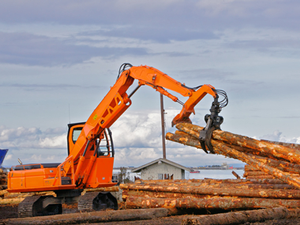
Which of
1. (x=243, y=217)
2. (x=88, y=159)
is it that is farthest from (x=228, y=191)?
(x=88, y=159)

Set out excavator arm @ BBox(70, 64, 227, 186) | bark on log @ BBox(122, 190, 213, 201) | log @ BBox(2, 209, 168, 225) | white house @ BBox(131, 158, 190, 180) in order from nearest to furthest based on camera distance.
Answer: log @ BBox(2, 209, 168, 225), bark on log @ BBox(122, 190, 213, 201), excavator arm @ BBox(70, 64, 227, 186), white house @ BBox(131, 158, 190, 180)

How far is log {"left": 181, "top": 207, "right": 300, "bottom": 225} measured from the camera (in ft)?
27.5

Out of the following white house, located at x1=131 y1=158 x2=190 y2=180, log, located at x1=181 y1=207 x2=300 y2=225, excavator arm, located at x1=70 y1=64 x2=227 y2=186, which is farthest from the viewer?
white house, located at x1=131 y1=158 x2=190 y2=180

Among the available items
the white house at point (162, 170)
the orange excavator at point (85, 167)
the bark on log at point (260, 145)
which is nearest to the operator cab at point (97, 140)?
the orange excavator at point (85, 167)

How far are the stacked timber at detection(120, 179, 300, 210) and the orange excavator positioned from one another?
1794 millimetres

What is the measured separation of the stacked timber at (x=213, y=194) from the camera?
33.7ft

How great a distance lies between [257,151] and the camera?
10.6m

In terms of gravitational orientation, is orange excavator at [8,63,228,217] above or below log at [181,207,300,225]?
above

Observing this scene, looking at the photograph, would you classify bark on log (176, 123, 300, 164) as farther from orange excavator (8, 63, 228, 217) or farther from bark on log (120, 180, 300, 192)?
orange excavator (8, 63, 228, 217)

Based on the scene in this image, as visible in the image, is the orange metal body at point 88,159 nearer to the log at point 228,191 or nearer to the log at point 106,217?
the log at point 228,191

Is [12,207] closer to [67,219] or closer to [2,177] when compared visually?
[2,177]

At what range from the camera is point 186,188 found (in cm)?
1213

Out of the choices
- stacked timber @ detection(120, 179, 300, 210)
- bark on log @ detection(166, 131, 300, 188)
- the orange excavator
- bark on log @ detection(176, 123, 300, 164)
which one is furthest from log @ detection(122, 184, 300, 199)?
the orange excavator

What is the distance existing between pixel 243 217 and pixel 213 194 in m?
2.55
